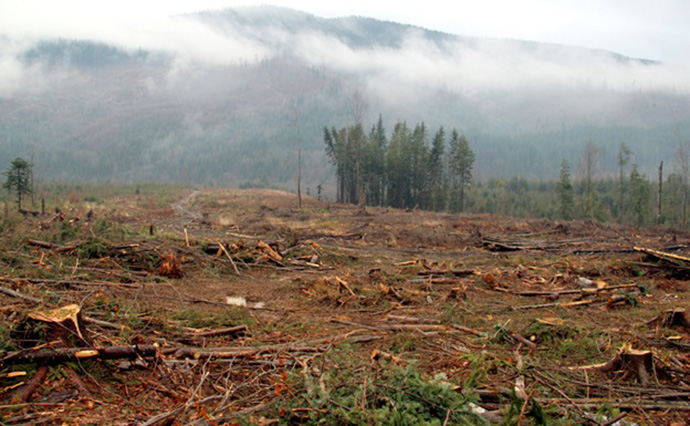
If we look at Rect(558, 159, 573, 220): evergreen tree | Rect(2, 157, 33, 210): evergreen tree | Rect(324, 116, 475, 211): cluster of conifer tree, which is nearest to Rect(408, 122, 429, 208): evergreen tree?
Rect(324, 116, 475, 211): cluster of conifer tree

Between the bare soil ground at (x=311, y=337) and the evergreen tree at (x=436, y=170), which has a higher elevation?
the evergreen tree at (x=436, y=170)

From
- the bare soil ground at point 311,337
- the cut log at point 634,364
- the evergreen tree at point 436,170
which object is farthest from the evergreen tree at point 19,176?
the evergreen tree at point 436,170

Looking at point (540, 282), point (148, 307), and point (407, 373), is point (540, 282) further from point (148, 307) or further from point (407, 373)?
point (148, 307)

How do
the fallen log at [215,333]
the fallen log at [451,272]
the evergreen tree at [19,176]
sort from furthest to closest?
the evergreen tree at [19,176] → the fallen log at [451,272] → the fallen log at [215,333]

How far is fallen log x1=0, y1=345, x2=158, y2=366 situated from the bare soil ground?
2 centimetres

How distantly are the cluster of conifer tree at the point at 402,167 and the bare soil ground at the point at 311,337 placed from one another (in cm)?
4636

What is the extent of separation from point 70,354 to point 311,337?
3.05m

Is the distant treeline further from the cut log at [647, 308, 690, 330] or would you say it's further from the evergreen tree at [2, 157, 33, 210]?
the cut log at [647, 308, 690, 330]

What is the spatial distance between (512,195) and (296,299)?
102 m

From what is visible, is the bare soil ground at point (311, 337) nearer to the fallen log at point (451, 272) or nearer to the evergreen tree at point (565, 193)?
the fallen log at point (451, 272)

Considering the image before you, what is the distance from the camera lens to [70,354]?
3.77 meters

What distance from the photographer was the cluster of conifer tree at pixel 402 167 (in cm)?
5888

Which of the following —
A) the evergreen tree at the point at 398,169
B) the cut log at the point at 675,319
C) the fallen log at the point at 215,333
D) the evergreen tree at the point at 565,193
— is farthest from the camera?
the evergreen tree at the point at 398,169

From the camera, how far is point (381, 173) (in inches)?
2398
